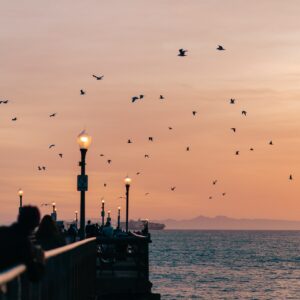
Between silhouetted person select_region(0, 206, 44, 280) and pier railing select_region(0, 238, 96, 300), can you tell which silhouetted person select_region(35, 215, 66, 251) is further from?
silhouetted person select_region(0, 206, 44, 280)

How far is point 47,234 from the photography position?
1564 centimetres

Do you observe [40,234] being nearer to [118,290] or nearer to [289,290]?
[118,290]

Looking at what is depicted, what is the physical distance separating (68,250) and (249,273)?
9054 centimetres

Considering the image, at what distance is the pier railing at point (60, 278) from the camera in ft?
30.7

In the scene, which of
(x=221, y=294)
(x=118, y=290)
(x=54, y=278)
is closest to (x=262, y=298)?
(x=221, y=294)

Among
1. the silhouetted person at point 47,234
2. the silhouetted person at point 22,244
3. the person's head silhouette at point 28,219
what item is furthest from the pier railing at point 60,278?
the person's head silhouette at point 28,219

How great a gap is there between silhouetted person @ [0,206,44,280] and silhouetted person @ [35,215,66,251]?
5182mm

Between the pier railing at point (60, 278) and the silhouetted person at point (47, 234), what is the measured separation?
1.04 feet

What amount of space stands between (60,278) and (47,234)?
139 cm

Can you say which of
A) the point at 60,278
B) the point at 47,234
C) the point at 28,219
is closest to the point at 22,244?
the point at 28,219

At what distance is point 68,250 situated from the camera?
15.1m

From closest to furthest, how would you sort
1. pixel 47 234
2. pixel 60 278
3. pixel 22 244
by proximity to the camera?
pixel 22 244 < pixel 60 278 < pixel 47 234

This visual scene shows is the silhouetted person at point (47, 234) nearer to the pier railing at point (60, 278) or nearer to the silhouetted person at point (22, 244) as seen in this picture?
the pier railing at point (60, 278)

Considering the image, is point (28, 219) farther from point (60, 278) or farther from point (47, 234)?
Result: point (47, 234)
